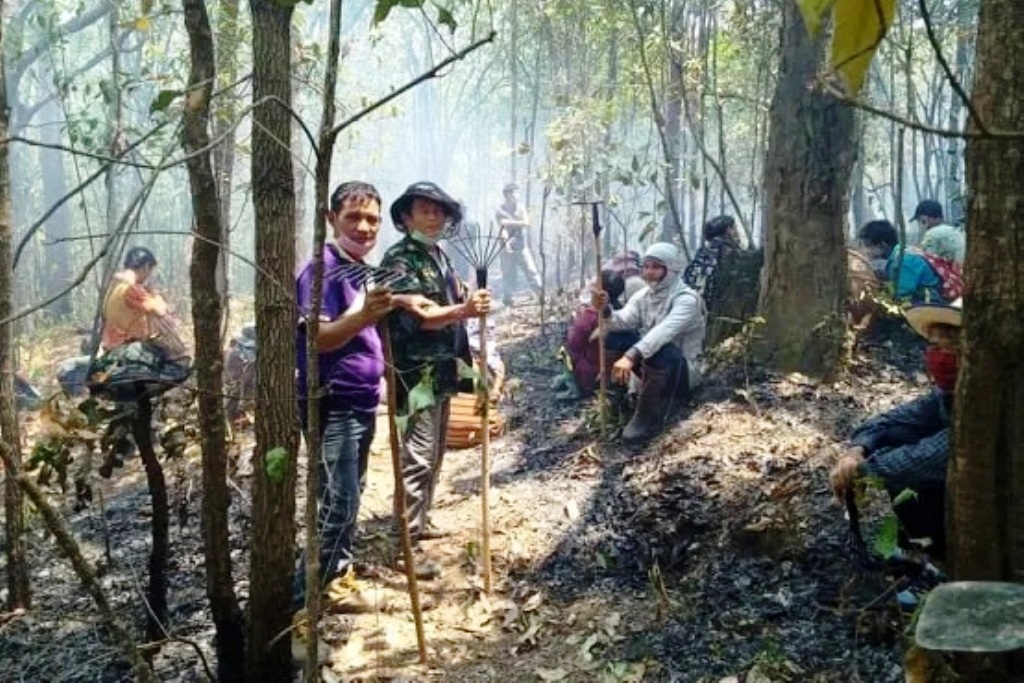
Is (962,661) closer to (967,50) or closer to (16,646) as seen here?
(16,646)

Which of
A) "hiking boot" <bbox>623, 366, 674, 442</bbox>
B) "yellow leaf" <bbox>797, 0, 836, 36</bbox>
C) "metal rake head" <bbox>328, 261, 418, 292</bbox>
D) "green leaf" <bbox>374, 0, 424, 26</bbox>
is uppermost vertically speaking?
"green leaf" <bbox>374, 0, 424, 26</bbox>

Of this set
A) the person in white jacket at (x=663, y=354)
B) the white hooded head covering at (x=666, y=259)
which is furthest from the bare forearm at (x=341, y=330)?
the white hooded head covering at (x=666, y=259)

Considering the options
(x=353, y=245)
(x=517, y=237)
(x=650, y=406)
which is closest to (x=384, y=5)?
(x=353, y=245)

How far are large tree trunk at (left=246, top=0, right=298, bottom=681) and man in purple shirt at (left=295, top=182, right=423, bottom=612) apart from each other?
18.8 inches

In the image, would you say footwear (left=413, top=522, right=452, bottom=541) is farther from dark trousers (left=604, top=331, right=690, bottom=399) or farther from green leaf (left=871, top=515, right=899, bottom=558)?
green leaf (left=871, top=515, right=899, bottom=558)

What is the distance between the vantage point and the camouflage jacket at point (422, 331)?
12.6 feet

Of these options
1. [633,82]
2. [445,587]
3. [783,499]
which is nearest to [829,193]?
[783,499]

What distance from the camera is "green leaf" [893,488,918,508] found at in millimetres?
2670

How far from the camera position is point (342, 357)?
3490mm

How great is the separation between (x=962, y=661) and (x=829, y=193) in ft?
12.8

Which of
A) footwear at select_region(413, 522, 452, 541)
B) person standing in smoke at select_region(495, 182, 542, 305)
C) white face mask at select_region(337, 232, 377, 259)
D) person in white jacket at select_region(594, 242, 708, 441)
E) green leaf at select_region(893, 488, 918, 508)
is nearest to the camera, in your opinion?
green leaf at select_region(893, 488, 918, 508)

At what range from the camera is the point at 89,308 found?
1638 cm

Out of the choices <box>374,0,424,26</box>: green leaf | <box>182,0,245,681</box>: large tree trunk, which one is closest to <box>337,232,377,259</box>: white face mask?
<box>182,0,245,681</box>: large tree trunk

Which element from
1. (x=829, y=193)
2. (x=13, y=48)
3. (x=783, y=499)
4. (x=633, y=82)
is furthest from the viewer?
(x=13, y=48)
